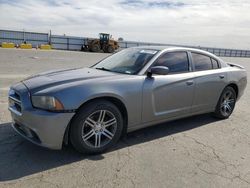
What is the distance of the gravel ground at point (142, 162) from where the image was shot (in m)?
3.05

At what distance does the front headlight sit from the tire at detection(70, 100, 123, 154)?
28cm

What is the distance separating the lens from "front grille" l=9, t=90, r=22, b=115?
3496 mm

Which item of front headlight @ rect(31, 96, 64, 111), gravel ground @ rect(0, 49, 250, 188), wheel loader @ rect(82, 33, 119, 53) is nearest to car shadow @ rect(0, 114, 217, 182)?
gravel ground @ rect(0, 49, 250, 188)

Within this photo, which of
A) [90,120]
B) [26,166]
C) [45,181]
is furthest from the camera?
[90,120]

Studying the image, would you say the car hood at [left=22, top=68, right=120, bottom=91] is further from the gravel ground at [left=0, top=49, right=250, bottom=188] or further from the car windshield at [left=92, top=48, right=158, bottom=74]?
the gravel ground at [left=0, top=49, right=250, bottom=188]

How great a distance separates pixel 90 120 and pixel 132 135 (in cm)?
112

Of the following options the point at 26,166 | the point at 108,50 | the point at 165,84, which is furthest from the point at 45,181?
the point at 108,50

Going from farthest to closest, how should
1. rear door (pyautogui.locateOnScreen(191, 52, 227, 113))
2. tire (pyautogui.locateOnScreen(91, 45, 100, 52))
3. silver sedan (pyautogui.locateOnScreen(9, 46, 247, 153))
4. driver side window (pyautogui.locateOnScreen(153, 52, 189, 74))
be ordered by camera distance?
tire (pyautogui.locateOnScreen(91, 45, 100, 52)) → rear door (pyautogui.locateOnScreen(191, 52, 227, 113)) → driver side window (pyautogui.locateOnScreen(153, 52, 189, 74)) → silver sedan (pyautogui.locateOnScreen(9, 46, 247, 153))

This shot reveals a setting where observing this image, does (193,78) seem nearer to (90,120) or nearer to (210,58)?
(210,58)

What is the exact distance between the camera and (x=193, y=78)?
→ 477cm

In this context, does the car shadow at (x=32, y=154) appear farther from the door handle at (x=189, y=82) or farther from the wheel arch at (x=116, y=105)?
the door handle at (x=189, y=82)

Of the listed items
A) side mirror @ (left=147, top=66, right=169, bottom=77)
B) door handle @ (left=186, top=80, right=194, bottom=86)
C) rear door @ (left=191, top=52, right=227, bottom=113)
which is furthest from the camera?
rear door @ (left=191, top=52, right=227, bottom=113)

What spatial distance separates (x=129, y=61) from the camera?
4.55 metres

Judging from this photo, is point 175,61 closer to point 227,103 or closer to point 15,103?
point 227,103
